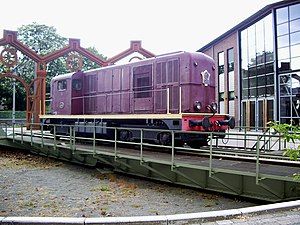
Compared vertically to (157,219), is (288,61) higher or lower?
higher

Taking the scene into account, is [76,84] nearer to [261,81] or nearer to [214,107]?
[214,107]

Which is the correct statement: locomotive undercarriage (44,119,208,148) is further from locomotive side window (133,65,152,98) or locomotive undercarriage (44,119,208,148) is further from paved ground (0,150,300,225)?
paved ground (0,150,300,225)

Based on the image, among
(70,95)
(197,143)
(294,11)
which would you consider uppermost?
(294,11)

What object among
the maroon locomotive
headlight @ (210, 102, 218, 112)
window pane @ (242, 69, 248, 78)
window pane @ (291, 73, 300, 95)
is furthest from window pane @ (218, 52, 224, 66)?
headlight @ (210, 102, 218, 112)

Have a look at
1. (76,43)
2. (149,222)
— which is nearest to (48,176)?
(149,222)

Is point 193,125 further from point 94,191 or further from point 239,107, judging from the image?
point 239,107

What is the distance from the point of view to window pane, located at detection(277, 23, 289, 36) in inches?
899

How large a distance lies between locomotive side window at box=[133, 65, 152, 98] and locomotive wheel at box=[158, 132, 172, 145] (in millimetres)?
2182

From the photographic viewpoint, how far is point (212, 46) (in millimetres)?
31938

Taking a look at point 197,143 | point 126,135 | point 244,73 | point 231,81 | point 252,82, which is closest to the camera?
point 197,143

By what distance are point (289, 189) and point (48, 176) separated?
27.9ft

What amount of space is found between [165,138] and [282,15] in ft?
54.1

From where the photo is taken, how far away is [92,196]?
31.2 ft

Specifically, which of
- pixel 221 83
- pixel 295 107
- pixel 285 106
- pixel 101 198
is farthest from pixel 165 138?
pixel 221 83
